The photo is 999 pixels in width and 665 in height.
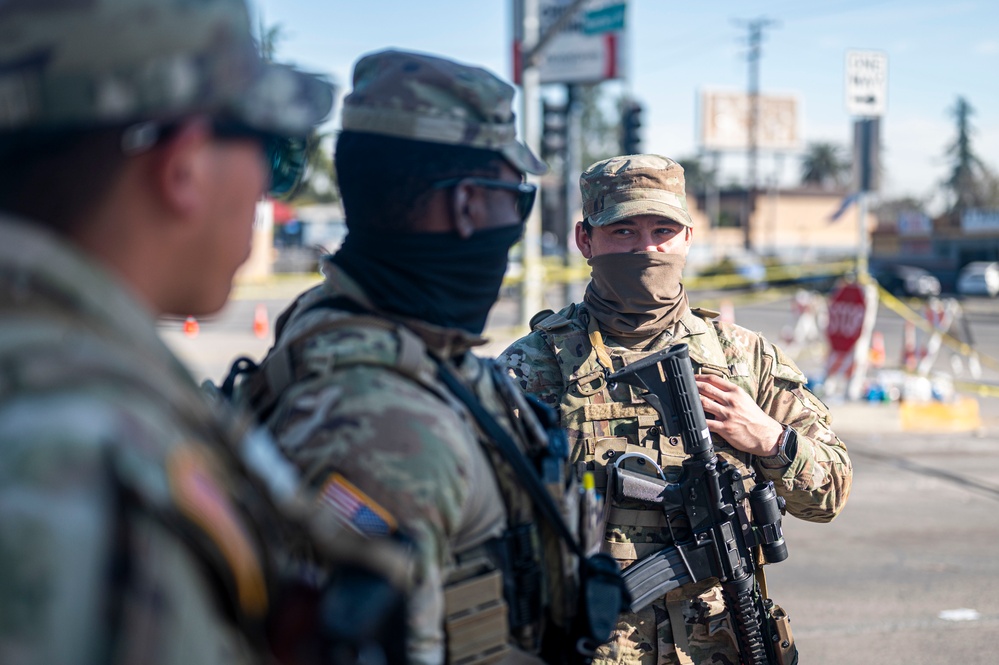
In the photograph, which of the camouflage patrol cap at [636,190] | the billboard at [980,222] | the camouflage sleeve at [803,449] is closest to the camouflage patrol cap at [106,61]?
the camouflage patrol cap at [636,190]

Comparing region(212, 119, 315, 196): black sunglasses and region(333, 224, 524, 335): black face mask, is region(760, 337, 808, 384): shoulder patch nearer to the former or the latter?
region(333, 224, 524, 335): black face mask

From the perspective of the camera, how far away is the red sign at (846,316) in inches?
414

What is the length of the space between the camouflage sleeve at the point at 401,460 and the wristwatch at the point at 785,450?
1.46 meters

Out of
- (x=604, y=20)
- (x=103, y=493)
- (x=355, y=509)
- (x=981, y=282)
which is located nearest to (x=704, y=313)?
(x=355, y=509)

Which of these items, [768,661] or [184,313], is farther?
[768,661]

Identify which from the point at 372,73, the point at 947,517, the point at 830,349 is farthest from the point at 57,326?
the point at 830,349

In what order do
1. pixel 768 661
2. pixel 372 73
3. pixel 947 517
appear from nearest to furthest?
pixel 372 73 → pixel 768 661 → pixel 947 517

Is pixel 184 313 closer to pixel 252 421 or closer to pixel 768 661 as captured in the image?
pixel 252 421

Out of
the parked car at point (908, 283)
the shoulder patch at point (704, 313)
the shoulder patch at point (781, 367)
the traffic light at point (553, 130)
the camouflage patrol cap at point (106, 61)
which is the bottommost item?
the parked car at point (908, 283)

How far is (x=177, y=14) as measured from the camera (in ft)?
2.76

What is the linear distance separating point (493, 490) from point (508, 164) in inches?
20.8

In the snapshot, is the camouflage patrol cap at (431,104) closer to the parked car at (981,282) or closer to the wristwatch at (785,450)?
the wristwatch at (785,450)

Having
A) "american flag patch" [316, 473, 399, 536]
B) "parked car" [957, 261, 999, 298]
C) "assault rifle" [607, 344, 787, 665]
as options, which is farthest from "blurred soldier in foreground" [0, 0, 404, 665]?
"parked car" [957, 261, 999, 298]

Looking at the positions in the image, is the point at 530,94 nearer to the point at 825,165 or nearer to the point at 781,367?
the point at 781,367
